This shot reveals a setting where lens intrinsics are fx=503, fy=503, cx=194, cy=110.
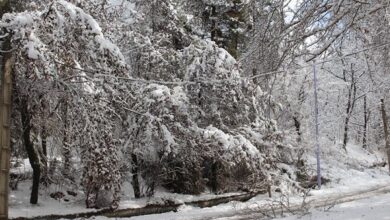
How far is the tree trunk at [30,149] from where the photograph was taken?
41.9ft

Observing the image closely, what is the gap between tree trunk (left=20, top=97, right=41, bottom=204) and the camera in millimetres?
12773

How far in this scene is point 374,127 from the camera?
1532 inches

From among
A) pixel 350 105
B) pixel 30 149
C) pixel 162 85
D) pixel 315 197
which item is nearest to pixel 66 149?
pixel 30 149

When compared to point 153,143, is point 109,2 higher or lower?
higher

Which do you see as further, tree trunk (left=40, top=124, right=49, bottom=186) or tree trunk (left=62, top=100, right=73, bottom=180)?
tree trunk (left=40, top=124, right=49, bottom=186)

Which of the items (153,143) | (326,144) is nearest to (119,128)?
(153,143)

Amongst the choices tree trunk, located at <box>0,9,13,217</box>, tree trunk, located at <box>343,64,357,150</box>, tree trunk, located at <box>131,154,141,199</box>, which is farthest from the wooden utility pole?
tree trunk, located at <box>343,64,357,150</box>

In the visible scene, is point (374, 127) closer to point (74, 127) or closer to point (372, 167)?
point (372, 167)

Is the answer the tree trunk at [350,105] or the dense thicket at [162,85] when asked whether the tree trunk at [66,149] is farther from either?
the tree trunk at [350,105]

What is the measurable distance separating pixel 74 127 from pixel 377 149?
3163 centimetres

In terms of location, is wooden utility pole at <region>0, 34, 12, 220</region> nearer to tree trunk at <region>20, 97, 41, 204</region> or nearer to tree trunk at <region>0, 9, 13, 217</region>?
tree trunk at <region>0, 9, 13, 217</region>

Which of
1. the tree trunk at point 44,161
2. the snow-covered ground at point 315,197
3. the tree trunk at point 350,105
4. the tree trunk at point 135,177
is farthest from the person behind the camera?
the tree trunk at point 350,105

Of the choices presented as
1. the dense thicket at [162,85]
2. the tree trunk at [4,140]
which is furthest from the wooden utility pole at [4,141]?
the dense thicket at [162,85]

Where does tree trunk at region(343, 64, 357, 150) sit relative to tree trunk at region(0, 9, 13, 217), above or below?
above
